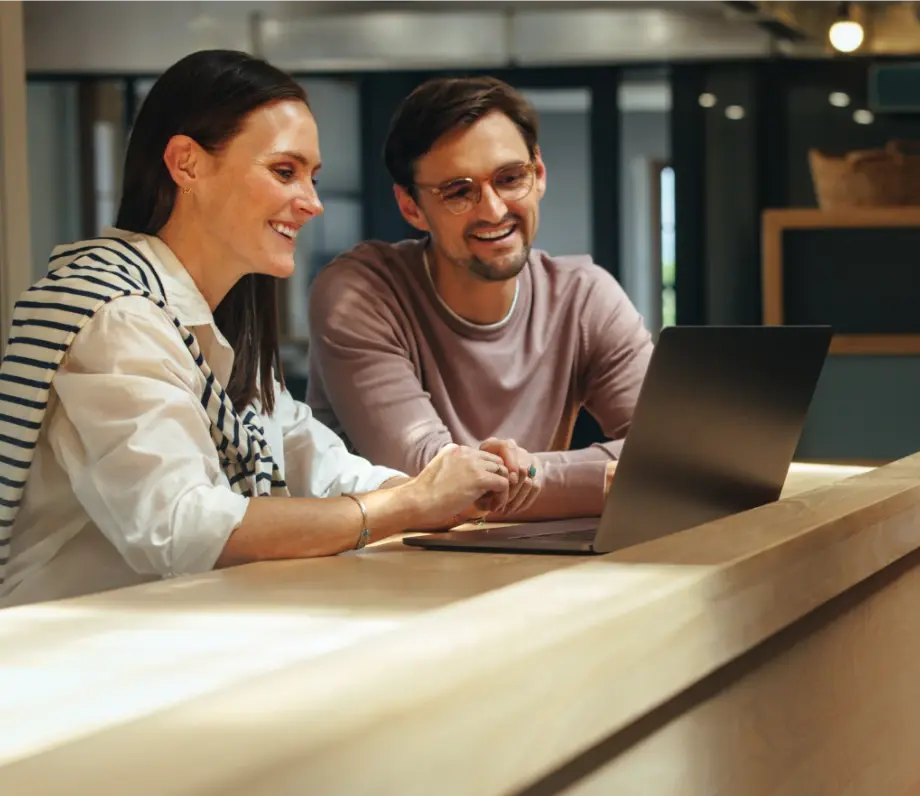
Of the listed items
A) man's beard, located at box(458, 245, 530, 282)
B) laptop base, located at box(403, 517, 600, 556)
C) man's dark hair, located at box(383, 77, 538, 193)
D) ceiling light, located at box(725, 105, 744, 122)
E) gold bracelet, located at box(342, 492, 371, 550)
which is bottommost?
laptop base, located at box(403, 517, 600, 556)

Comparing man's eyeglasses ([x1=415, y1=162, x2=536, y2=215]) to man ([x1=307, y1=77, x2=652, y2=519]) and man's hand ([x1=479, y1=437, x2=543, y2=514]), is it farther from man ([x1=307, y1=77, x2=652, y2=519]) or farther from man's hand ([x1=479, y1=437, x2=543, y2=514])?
man's hand ([x1=479, y1=437, x2=543, y2=514])

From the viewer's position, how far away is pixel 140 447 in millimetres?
1428

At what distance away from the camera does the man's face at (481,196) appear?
2.31 metres

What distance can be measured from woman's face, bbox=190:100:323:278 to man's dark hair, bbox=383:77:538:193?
0.52 m

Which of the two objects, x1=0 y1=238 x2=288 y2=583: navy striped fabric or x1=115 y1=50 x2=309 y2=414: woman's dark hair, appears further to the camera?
x1=115 y1=50 x2=309 y2=414: woman's dark hair

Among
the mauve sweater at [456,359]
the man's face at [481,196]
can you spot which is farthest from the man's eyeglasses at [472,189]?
the mauve sweater at [456,359]

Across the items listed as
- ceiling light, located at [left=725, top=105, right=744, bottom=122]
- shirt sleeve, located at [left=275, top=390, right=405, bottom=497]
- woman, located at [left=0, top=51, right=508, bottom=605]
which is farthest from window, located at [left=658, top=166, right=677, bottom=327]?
woman, located at [left=0, top=51, right=508, bottom=605]

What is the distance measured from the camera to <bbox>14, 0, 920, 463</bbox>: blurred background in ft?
23.5

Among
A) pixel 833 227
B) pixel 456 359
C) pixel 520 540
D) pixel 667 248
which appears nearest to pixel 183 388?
pixel 520 540

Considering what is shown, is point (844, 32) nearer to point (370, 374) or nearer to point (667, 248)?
point (667, 248)

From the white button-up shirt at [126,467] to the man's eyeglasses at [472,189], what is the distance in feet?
2.32

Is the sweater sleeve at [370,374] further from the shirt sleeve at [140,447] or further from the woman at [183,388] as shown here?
the shirt sleeve at [140,447]

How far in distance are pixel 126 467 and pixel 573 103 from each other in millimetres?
6309

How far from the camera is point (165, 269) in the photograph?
→ 169 centimetres
